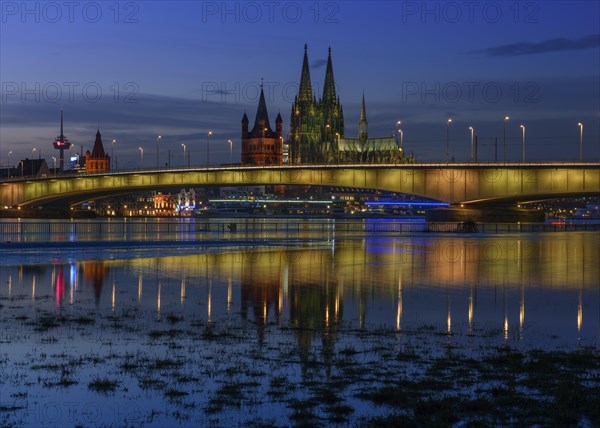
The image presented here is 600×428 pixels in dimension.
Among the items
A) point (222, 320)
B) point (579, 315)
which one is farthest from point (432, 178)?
point (222, 320)

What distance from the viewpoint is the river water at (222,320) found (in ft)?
44.1

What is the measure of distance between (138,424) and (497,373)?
262 inches

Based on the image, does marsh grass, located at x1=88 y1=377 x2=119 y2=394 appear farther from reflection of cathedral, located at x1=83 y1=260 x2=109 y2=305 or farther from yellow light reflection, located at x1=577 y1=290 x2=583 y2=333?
yellow light reflection, located at x1=577 y1=290 x2=583 y2=333

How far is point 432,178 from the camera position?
→ 114625mm

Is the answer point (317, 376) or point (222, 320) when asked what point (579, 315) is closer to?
point (222, 320)

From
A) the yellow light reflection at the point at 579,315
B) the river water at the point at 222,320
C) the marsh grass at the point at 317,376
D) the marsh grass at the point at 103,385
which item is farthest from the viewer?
the yellow light reflection at the point at 579,315

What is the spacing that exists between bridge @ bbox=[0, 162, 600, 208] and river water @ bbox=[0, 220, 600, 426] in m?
63.8

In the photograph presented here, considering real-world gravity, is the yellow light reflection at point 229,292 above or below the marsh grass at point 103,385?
above

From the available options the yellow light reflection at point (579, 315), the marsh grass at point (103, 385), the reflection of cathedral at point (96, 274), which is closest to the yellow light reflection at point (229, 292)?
the reflection of cathedral at point (96, 274)

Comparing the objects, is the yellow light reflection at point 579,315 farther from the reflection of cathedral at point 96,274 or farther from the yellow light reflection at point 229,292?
the reflection of cathedral at point 96,274

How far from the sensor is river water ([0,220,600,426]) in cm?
1344

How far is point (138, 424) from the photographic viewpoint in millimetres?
12125

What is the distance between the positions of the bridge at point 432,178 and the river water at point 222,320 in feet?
209

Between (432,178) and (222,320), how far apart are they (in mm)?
95097
